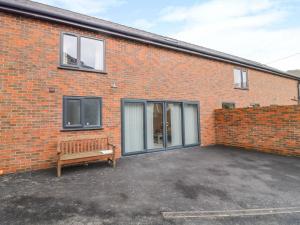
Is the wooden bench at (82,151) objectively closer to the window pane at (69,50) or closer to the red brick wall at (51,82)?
the red brick wall at (51,82)

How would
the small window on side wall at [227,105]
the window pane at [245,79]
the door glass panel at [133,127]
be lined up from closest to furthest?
the door glass panel at [133,127] → the small window on side wall at [227,105] → the window pane at [245,79]

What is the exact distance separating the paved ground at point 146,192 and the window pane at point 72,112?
158 cm

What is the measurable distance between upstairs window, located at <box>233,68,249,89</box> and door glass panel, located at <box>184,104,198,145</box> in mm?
4220

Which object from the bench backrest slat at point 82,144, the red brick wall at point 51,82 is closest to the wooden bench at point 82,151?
the bench backrest slat at point 82,144

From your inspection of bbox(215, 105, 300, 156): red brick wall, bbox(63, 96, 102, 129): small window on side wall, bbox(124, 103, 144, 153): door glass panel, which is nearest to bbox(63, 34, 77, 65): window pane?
bbox(63, 96, 102, 129): small window on side wall

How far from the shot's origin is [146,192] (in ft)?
11.8

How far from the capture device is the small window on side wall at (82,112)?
225 inches

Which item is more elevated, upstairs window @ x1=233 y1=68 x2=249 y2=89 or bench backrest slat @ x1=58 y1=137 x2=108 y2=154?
upstairs window @ x1=233 y1=68 x2=249 y2=89

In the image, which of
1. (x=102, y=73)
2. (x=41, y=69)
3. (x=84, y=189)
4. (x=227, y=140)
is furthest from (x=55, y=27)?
(x=227, y=140)

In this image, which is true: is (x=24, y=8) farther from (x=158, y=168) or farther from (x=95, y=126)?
(x=158, y=168)

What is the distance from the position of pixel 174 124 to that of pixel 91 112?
4.05 metres

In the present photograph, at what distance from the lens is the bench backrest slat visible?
546cm

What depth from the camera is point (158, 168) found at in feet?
17.5

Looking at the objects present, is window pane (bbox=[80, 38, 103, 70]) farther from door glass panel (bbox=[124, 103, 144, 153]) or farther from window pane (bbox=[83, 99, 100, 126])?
door glass panel (bbox=[124, 103, 144, 153])
